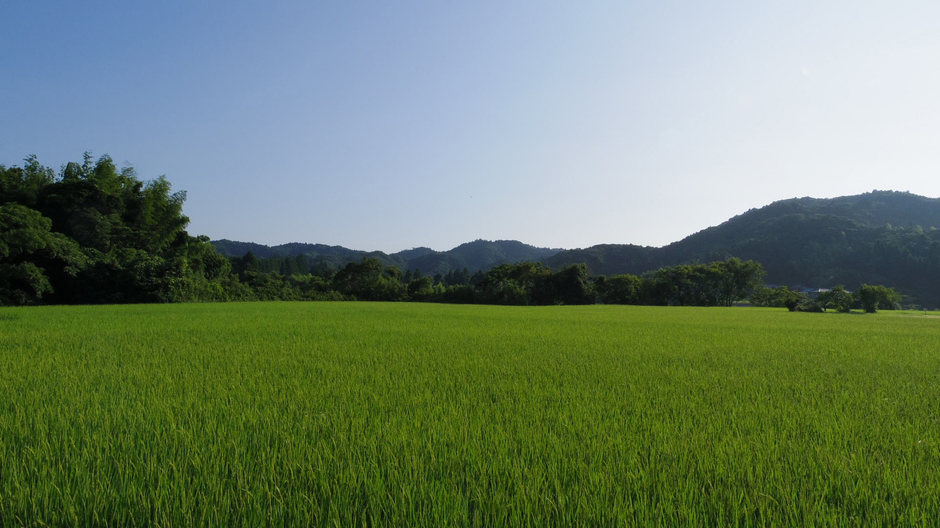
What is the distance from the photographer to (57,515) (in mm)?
1358

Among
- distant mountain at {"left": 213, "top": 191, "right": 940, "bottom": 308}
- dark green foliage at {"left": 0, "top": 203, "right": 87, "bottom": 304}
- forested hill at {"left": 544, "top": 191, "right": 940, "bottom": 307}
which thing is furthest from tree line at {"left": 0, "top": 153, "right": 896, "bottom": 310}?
forested hill at {"left": 544, "top": 191, "right": 940, "bottom": 307}

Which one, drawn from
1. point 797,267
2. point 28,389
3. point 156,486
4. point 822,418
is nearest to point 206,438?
point 156,486

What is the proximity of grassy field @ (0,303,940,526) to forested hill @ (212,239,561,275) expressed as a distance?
103547mm

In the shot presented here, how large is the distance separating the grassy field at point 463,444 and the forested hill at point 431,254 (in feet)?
340

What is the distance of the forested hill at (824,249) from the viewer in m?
62.7

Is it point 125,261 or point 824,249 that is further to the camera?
point 824,249

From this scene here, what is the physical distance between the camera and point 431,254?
14450 centimetres

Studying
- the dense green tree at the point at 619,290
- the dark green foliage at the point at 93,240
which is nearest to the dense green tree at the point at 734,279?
the dense green tree at the point at 619,290

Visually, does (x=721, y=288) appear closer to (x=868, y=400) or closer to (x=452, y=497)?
(x=868, y=400)

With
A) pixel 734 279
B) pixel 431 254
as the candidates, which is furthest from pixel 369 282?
pixel 431 254

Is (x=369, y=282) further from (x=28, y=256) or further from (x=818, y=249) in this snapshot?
(x=818, y=249)

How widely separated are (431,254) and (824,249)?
108 metres

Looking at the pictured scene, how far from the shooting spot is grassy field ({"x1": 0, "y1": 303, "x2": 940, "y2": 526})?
1.41 meters

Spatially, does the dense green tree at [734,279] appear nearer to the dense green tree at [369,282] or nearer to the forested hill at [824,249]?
the forested hill at [824,249]
